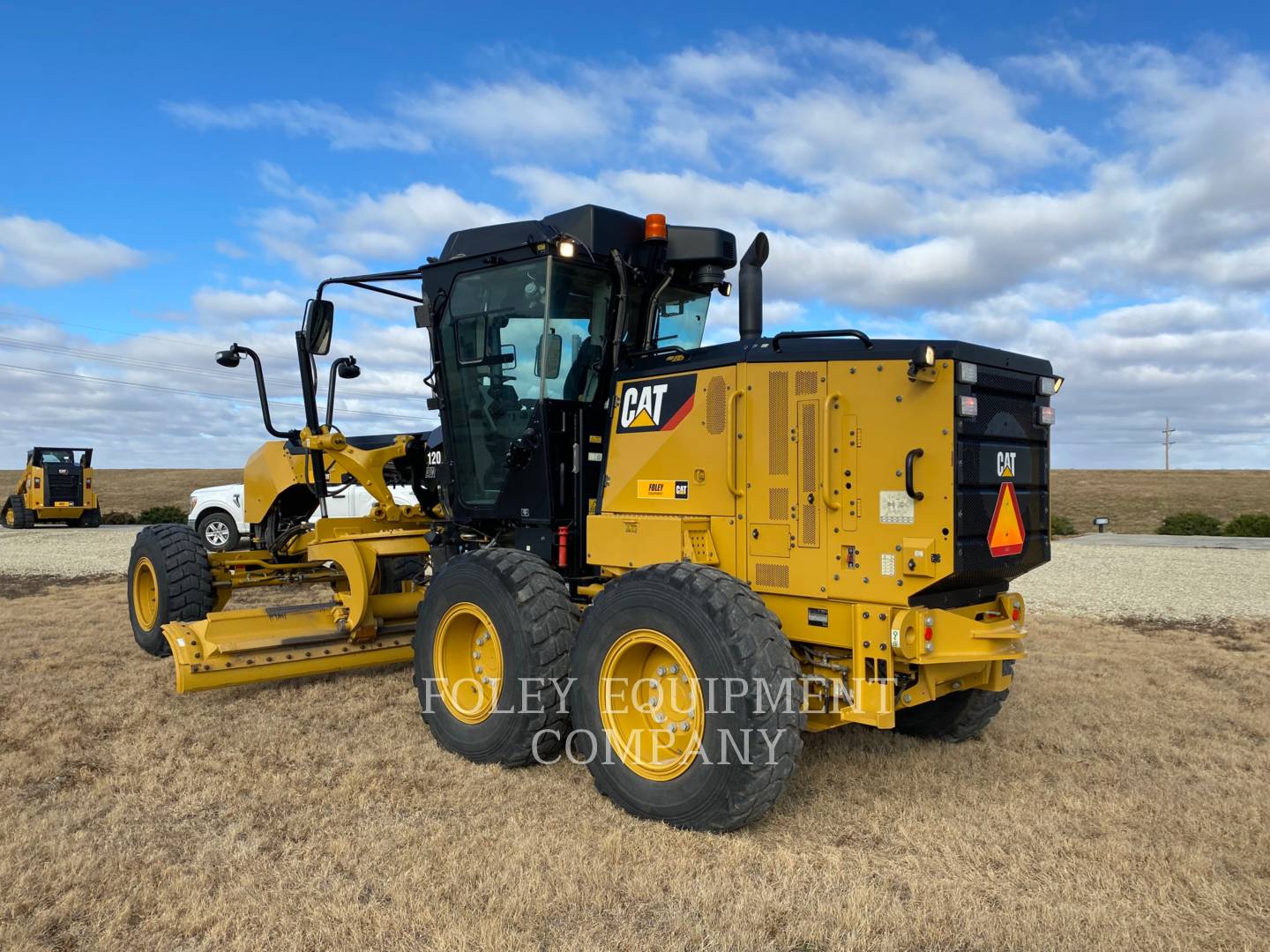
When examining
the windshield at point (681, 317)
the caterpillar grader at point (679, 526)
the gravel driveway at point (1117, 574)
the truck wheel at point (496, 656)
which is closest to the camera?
the caterpillar grader at point (679, 526)

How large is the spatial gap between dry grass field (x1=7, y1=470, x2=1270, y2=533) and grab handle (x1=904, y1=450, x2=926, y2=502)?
26.6m

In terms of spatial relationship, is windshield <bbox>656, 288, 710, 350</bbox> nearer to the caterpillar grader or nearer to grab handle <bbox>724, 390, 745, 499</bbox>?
the caterpillar grader

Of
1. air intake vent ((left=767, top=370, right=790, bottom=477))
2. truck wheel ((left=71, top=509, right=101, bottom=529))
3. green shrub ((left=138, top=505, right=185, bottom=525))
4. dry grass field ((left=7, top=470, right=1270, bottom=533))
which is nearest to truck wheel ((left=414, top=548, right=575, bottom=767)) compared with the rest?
air intake vent ((left=767, top=370, right=790, bottom=477))

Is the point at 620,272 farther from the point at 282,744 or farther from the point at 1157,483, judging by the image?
the point at 1157,483

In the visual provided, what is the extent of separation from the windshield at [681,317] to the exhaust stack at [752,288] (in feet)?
1.73

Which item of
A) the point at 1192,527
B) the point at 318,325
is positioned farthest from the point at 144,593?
the point at 1192,527

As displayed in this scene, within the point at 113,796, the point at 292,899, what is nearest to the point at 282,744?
the point at 113,796

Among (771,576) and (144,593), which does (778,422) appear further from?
(144,593)

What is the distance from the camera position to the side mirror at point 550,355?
5785mm

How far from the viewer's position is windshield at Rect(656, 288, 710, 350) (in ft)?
20.5

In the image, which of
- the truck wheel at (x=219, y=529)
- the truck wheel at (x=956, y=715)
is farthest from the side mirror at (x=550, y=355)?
the truck wheel at (x=219, y=529)

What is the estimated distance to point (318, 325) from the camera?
665 centimetres

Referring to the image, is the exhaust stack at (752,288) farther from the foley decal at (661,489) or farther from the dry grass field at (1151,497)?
the dry grass field at (1151,497)

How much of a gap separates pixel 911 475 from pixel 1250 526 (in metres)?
23.8
